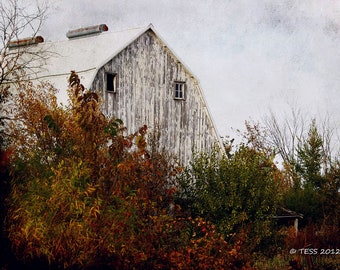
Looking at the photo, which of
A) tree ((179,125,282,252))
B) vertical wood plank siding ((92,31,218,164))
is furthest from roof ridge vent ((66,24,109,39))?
tree ((179,125,282,252))

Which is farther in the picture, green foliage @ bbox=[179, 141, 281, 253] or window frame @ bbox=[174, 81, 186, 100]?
window frame @ bbox=[174, 81, 186, 100]

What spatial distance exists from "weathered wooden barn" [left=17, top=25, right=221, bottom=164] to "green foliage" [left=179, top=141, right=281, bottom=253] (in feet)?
6.84

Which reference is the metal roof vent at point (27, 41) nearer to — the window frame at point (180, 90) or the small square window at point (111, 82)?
the small square window at point (111, 82)

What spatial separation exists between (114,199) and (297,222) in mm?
17259

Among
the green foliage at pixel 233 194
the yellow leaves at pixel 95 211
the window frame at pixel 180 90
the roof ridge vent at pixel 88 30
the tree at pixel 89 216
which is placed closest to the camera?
the tree at pixel 89 216

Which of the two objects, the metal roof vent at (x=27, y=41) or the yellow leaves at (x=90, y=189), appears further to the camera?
the metal roof vent at (x=27, y=41)

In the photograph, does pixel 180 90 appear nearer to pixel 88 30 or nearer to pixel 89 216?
pixel 88 30

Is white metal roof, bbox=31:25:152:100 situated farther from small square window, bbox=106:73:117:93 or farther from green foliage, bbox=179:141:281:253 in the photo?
green foliage, bbox=179:141:281:253

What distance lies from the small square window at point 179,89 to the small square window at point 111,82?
3269 mm

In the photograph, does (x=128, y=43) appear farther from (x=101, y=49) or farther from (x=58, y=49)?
(x=58, y=49)

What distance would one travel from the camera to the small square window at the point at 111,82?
970 inches

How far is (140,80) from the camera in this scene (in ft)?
84.1

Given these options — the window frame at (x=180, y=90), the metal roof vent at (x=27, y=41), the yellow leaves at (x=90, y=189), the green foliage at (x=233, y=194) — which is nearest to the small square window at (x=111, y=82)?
the window frame at (x=180, y=90)

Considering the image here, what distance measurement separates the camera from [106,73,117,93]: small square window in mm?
24641
